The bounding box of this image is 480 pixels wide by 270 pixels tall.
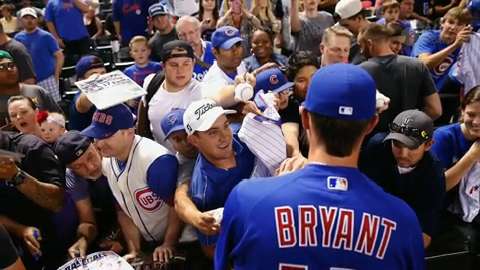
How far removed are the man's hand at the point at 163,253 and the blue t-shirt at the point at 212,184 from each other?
26 centimetres

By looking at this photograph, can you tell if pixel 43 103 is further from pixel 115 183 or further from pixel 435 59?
pixel 435 59

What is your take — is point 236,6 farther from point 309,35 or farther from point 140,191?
point 140,191

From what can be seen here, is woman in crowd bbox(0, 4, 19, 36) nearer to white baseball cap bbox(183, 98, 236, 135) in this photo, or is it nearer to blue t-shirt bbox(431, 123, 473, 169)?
white baseball cap bbox(183, 98, 236, 135)

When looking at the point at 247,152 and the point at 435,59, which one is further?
the point at 435,59

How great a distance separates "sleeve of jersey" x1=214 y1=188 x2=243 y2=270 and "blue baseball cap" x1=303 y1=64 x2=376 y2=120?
326mm

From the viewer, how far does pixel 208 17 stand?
6133 mm

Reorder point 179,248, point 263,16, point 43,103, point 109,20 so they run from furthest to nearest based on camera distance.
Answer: point 109,20, point 263,16, point 43,103, point 179,248

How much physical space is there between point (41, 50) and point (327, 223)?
16.7ft

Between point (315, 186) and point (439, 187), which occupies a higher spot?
point (315, 186)

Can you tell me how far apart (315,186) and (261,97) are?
1.25 metres

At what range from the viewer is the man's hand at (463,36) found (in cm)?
425

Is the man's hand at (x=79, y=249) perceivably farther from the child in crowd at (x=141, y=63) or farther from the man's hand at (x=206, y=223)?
the child in crowd at (x=141, y=63)

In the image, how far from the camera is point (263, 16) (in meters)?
5.68

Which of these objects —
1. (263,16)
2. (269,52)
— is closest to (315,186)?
(269,52)
